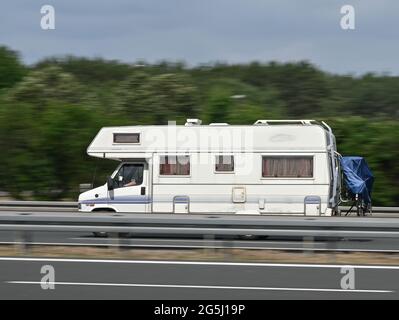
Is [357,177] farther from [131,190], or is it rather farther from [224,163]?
[131,190]

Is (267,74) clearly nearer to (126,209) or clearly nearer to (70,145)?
(70,145)

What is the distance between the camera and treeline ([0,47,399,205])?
93.1 ft

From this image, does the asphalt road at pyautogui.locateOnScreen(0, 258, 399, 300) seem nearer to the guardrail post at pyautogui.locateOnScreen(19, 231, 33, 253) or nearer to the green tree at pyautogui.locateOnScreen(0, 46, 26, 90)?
the guardrail post at pyautogui.locateOnScreen(19, 231, 33, 253)

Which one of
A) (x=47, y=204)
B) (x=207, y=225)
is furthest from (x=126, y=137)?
(x=47, y=204)

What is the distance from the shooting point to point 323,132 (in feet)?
61.4

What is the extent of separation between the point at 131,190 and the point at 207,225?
4.97m

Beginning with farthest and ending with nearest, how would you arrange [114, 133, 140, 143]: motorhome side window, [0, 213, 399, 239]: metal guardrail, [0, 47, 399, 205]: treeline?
[0, 47, 399, 205]: treeline → [114, 133, 140, 143]: motorhome side window → [0, 213, 399, 239]: metal guardrail

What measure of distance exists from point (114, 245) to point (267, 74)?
9288 centimetres

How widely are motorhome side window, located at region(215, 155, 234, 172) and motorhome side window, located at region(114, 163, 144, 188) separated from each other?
1.80 metres

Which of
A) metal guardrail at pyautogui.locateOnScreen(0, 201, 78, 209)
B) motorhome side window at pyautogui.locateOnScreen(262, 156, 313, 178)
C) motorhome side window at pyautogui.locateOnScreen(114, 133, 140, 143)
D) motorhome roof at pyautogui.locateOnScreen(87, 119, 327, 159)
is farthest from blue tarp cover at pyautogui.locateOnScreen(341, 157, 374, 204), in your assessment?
metal guardrail at pyautogui.locateOnScreen(0, 201, 78, 209)

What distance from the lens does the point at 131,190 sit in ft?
62.4

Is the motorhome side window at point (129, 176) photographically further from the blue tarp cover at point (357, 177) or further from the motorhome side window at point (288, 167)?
the blue tarp cover at point (357, 177)
